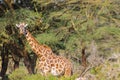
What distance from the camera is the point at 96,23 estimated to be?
1739cm

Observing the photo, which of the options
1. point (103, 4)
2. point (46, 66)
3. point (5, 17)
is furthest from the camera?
point (5, 17)

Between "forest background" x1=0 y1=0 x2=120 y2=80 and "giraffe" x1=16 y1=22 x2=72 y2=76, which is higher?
"giraffe" x1=16 y1=22 x2=72 y2=76

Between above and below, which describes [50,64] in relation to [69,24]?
above

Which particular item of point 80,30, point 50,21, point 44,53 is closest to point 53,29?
point 50,21

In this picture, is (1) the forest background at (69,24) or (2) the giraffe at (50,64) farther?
(1) the forest background at (69,24)

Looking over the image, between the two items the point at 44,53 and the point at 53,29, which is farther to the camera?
the point at 53,29

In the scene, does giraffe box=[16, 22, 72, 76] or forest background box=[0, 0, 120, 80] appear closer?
giraffe box=[16, 22, 72, 76]

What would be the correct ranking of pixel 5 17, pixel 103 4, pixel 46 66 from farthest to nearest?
1. pixel 5 17
2. pixel 103 4
3. pixel 46 66

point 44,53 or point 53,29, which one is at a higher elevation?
point 44,53

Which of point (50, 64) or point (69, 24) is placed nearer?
point (50, 64)

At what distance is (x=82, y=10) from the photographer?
17.8m

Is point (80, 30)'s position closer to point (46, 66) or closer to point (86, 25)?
point (86, 25)

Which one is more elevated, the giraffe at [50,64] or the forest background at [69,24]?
the giraffe at [50,64]

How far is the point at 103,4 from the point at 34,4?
11.3 ft
